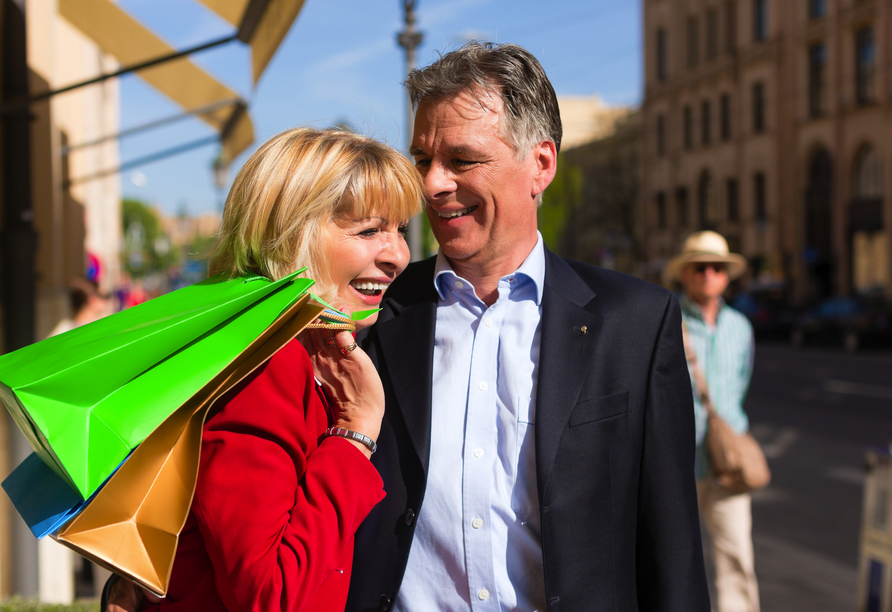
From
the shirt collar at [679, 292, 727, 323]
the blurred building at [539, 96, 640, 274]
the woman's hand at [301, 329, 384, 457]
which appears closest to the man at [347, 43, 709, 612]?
the woman's hand at [301, 329, 384, 457]

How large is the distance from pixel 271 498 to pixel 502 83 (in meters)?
1.28

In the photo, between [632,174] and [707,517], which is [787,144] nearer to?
[632,174]

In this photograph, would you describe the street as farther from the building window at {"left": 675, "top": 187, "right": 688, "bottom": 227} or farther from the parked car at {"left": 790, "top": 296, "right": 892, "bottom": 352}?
the building window at {"left": 675, "top": 187, "right": 688, "bottom": 227}

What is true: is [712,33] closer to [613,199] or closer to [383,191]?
[613,199]

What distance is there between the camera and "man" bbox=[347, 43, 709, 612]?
2.03m

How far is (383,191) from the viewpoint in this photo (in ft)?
6.09

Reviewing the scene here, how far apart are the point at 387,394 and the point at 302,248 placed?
1.81 ft

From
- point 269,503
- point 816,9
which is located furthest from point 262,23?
point 816,9

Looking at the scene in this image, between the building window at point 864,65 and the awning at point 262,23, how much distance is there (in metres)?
32.7

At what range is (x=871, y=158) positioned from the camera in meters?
32.2

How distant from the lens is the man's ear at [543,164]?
2.38 meters

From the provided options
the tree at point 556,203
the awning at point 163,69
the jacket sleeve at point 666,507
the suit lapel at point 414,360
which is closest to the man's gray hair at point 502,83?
the suit lapel at point 414,360

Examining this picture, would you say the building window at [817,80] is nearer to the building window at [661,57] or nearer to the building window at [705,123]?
the building window at [705,123]

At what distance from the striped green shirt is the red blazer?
3737 mm
